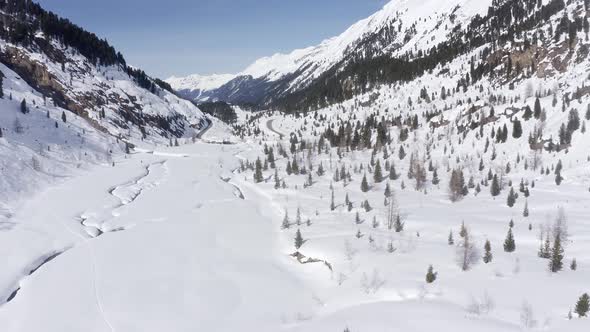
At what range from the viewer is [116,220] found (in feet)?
173

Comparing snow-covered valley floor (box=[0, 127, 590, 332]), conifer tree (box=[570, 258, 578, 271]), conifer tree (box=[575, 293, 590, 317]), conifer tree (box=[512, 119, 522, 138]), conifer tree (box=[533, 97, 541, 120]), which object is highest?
conifer tree (box=[533, 97, 541, 120])

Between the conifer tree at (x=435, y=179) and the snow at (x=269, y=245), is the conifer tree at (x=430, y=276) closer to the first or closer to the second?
the snow at (x=269, y=245)

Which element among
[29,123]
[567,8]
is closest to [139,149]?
[29,123]

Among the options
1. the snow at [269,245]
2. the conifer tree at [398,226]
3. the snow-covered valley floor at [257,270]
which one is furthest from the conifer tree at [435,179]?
the conifer tree at [398,226]

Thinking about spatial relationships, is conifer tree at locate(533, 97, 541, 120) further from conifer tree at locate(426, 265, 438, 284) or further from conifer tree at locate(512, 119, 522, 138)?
conifer tree at locate(426, 265, 438, 284)

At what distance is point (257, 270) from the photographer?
38594 millimetres

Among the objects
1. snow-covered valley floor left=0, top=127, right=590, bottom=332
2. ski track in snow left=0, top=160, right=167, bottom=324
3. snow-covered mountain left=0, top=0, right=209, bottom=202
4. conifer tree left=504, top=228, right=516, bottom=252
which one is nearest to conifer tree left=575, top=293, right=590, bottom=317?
snow-covered valley floor left=0, top=127, right=590, bottom=332

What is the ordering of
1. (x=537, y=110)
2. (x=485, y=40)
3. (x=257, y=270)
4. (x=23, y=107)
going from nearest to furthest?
(x=257, y=270)
(x=537, y=110)
(x=23, y=107)
(x=485, y=40)

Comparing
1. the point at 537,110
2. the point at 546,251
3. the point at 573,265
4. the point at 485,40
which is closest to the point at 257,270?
the point at 546,251

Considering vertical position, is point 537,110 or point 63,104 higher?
point 63,104

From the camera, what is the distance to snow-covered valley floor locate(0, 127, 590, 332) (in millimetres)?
28250

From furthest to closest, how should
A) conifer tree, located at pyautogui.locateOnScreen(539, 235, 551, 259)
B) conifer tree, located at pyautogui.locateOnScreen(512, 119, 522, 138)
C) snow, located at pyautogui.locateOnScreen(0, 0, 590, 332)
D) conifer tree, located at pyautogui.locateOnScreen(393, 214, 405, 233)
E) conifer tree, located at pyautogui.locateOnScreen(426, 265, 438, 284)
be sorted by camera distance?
conifer tree, located at pyautogui.locateOnScreen(512, 119, 522, 138) < conifer tree, located at pyautogui.locateOnScreen(393, 214, 405, 233) < conifer tree, located at pyautogui.locateOnScreen(539, 235, 551, 259) < conifer tree, located at pyautogui.locateOnScreen(426, 265, 438, 284) < snow, located at pyautogui.locateOnScreen(0, 0, 590, 332)

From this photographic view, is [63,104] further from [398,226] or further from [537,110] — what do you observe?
[537,110]

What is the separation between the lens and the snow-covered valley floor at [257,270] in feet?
92.7
